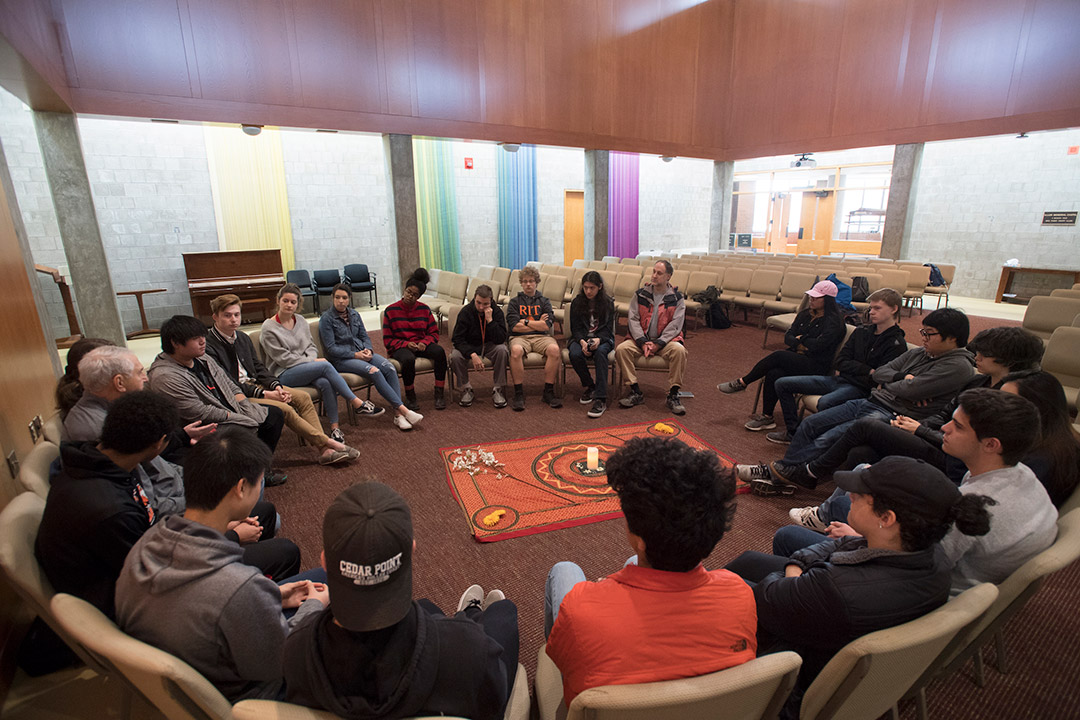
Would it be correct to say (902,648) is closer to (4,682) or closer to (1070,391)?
(4,682)

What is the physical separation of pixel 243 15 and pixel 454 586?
7.48 meters

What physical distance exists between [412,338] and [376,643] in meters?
3.88

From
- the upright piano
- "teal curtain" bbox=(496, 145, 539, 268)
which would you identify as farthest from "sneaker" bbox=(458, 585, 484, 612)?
"teal curtain" bbox=(496, 145, 539, 268)

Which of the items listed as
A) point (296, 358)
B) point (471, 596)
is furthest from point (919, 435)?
point (296, 358)

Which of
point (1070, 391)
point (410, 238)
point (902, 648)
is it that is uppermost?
point (410, 238)

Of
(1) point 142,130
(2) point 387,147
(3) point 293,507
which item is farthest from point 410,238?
(3) point 293,507

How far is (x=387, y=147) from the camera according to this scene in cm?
801

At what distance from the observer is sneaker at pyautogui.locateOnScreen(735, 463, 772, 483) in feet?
10.6

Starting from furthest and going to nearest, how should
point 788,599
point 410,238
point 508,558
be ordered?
1. point 410,238
2. point 508,558
3. point 788,599

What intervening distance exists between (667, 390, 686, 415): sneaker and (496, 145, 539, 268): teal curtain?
7.96 metres

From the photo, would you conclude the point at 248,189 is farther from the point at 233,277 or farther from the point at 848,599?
the point at 848,599

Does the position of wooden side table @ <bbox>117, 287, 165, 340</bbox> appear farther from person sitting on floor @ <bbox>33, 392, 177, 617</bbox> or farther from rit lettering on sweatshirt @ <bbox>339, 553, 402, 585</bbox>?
rit lettering on sweatshirt @ <bbox>339, 553, 402, 585</bbox>

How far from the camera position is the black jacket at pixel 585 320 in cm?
479

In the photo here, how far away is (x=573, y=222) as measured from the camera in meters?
13.0
